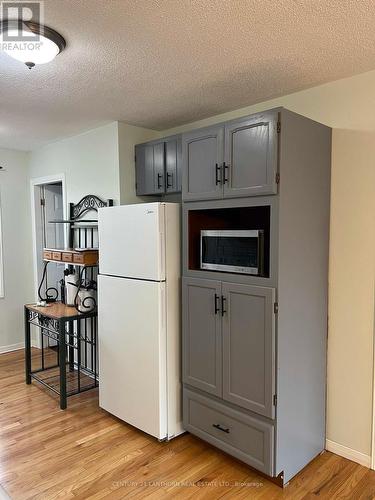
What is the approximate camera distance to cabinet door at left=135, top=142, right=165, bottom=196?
3.18 m

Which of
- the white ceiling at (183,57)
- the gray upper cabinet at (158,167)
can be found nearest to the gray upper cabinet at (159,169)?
the gray upper cabinet at (158,167)

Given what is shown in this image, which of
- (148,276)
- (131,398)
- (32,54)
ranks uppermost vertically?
(32,54)

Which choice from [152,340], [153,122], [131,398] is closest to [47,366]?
[131,398]

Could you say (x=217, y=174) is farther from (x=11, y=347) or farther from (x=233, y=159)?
(x=11, y=347)

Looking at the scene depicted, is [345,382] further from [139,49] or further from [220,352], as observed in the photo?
[139,49]

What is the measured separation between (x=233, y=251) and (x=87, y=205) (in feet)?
6.43

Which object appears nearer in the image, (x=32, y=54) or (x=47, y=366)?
(x=32, y=54)

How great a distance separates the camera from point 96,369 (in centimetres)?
369

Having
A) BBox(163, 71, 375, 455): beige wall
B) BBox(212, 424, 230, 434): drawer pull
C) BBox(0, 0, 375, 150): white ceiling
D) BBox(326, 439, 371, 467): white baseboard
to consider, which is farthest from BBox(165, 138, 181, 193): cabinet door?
BBox(326, 439, 371, 467): white baseboard

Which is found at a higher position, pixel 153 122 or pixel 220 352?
pixel 153 122

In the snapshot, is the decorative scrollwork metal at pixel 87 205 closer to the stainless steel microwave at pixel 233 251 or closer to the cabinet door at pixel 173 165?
the cabinet door at pixel 173 165

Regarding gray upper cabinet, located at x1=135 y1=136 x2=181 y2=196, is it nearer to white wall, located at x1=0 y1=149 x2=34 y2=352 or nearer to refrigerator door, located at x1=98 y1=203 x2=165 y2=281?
refrigerator door, located at x1=98 y1=203 x2=165 y2=281

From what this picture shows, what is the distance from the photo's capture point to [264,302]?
2.13m

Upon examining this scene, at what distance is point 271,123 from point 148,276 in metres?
1.28
